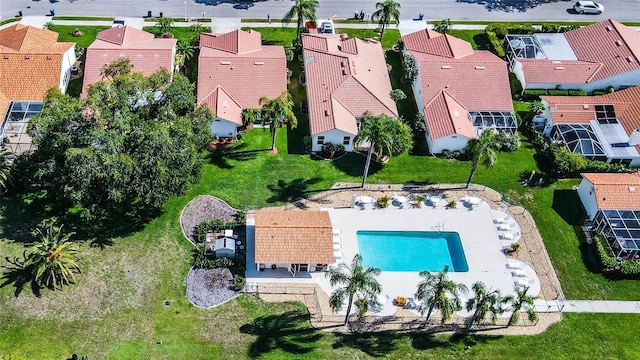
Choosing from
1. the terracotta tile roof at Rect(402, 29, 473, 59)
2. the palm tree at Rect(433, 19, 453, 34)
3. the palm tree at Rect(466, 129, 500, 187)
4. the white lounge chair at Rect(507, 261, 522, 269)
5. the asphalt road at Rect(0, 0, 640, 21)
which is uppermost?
the asphalt road at Rect(0, 0, 640, 21)

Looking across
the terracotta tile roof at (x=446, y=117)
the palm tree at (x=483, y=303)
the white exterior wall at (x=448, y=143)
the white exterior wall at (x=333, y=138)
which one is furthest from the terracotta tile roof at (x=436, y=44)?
the palm tree at (x=483, y=303)

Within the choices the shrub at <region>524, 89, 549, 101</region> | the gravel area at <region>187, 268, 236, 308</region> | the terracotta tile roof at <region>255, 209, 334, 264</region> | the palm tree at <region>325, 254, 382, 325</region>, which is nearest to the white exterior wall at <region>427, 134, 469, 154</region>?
the shrub at <region>524, 89, 549, 101</region>

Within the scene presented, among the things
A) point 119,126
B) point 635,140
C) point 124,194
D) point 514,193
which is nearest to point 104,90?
point 119,126

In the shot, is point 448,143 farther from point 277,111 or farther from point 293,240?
point 293,240

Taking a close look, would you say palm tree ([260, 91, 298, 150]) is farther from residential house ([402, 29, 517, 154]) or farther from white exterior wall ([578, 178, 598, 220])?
white exterior wall ([578, 178, 598, 220])

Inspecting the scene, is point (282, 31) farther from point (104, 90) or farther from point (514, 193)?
point (514, 193)

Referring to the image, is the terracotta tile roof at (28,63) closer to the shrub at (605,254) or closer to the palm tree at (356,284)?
the palm tree at (356,284)
